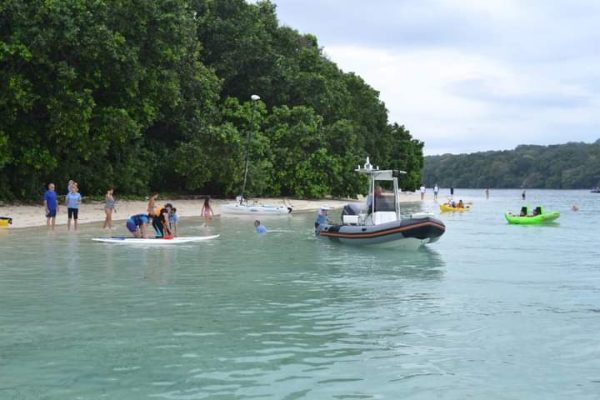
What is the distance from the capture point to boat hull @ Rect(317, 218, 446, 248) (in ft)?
71.9

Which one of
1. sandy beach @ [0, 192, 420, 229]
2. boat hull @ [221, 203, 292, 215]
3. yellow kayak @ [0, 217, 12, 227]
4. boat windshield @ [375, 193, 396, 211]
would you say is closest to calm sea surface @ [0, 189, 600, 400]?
boat windshield @ [375, 193, 396, 211]

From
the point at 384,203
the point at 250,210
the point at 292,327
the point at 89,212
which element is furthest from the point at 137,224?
the point at 250,210

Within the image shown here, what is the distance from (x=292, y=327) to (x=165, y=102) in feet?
114

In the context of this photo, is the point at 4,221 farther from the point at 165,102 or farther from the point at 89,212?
the point at 165,102

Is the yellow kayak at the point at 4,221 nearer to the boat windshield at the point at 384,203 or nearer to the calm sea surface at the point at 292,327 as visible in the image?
the calm sea surface at the point at 292,327

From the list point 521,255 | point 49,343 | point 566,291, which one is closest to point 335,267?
point 566,291

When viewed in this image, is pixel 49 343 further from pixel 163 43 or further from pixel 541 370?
pixel 163 43

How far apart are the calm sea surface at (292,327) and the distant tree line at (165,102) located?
51.0 feet

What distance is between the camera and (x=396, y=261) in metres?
20.2

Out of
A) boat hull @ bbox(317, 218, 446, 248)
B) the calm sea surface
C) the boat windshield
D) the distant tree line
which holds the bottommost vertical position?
the calm sea surface

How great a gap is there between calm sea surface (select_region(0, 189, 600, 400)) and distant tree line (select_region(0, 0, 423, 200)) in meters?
15.6

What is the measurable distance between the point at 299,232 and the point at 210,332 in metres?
21.1

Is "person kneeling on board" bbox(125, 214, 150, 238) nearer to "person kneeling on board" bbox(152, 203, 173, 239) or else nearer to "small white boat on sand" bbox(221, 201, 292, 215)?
"person kneeling on board" bbox(152, 203, 173, 239)

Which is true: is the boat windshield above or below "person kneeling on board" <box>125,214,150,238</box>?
above
